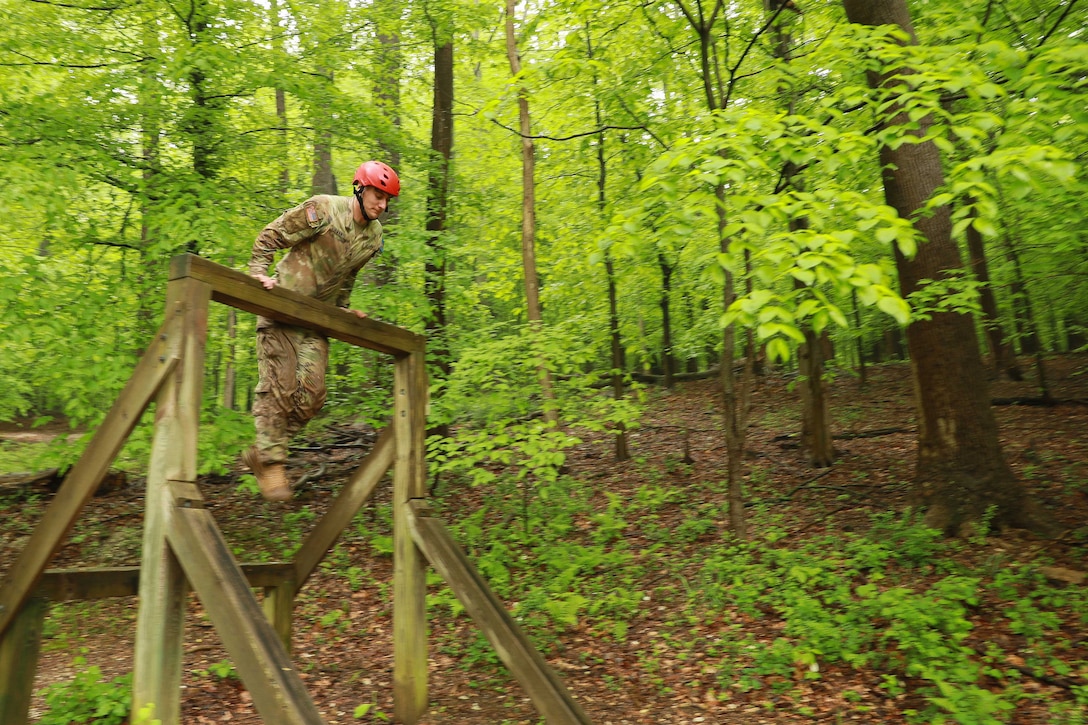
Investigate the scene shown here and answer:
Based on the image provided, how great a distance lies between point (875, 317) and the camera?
51.6 ft

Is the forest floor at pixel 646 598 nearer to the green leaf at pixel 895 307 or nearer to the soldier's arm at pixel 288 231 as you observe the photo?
the green leaf at pixel 895 307

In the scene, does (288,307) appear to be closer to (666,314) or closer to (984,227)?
(984,227)

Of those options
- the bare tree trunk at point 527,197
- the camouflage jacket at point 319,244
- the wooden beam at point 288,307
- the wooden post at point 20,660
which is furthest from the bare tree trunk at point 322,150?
the wooden post at point 20,660

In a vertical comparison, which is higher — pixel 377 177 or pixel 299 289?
pixel 377 177

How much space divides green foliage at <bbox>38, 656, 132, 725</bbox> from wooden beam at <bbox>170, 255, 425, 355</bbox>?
8.06ft

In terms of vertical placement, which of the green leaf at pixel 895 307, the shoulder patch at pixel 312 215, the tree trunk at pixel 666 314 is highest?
the tree trunk at pixel 666 314

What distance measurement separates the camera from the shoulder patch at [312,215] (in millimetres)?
3758

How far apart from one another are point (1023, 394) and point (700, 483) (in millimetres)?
6847

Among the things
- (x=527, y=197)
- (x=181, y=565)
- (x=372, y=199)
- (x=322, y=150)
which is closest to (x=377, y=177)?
(x=372, y=199)

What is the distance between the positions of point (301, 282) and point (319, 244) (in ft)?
0.79

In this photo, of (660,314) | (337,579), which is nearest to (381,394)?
(337,579)

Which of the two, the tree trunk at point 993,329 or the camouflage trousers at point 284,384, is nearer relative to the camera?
the camouflage trousers at point 284,384

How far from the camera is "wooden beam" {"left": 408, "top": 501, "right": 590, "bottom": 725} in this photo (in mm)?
3562

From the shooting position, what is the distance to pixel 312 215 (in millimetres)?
3766
